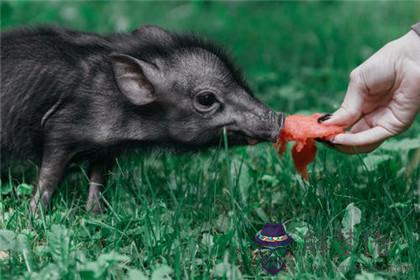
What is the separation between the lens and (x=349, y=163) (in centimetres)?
459

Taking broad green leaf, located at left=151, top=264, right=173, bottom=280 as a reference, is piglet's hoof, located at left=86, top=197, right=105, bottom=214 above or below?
below

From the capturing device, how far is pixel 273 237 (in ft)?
11.3

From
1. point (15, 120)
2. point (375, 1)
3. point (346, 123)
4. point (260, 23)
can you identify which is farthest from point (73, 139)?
point (375, 1)

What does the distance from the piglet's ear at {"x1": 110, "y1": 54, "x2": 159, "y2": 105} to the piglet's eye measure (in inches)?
10.3

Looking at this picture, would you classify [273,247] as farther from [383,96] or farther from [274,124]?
[383,96]

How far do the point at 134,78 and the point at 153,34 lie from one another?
37cm

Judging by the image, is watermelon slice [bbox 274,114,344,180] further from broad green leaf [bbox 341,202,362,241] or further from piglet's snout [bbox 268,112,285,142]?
broad green leaf [bbox 341,202,362,241]

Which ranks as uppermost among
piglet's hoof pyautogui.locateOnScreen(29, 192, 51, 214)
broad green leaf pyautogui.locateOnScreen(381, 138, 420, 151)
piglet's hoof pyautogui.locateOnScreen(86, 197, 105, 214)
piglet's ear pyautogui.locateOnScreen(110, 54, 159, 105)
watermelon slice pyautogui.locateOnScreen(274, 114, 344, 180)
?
piglet's ear pyautogui.locateOnScreen(110, 54, 159, 105)

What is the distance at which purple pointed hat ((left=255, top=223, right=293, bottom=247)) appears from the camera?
3.43 metres

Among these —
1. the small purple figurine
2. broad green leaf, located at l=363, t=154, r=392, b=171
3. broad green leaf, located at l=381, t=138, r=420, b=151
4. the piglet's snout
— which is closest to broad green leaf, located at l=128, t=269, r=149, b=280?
the small purple figurine

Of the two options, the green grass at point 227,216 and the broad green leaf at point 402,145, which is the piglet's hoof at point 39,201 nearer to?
the green grass at point 227,216

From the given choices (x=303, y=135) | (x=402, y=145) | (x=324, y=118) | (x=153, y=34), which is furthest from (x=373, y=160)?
(x=153, y=34)

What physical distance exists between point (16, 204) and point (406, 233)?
2020 mm

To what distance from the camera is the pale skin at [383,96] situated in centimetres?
355
